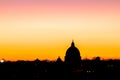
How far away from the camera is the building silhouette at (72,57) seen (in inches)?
5497

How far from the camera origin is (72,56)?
140m

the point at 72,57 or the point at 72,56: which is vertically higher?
the point at 72,56

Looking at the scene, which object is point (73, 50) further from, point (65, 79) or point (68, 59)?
point (65, 79)

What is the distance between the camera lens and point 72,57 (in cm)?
13975

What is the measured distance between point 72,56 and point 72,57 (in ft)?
1.15

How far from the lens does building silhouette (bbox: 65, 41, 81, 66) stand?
139625 mm

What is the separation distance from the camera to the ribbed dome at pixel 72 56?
139875 mm

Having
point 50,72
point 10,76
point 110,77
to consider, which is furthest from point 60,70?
point 10,76

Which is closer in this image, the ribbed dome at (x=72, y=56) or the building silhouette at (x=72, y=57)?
the building silhouette at (x=72, y=57)

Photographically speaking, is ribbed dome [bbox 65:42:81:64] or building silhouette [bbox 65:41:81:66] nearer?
building silhouette [bbox 65:41:81:66]

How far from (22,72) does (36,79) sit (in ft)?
28.5

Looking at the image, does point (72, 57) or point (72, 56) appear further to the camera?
point (72, 56)

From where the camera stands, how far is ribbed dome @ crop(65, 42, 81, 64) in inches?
5507

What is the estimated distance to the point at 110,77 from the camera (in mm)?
114000
